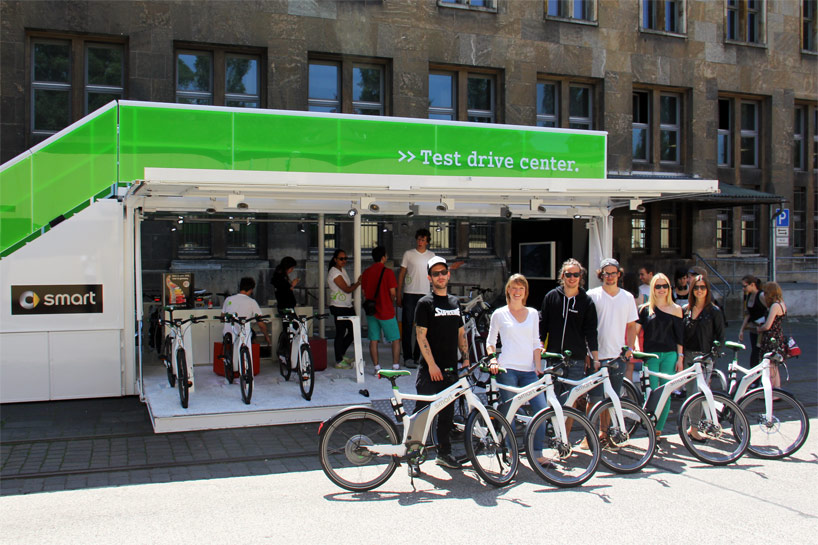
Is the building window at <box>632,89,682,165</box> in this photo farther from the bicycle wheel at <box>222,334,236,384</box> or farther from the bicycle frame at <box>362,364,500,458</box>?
the bicycle frame at <box>362,364,500,458</box>

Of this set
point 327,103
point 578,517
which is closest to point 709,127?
point 327,103

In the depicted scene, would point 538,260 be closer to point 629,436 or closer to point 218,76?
point 629,436

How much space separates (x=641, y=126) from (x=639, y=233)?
2968 mm

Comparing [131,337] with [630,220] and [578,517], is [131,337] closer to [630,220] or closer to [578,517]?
[578,517]

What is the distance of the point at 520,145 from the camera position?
10.5 meters

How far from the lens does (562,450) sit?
6.02m

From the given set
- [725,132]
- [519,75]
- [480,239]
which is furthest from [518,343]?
[725,132]

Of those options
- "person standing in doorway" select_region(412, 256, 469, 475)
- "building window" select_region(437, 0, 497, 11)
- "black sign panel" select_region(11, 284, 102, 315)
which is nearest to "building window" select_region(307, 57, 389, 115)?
"building window" select_region(437, 0, 497, 11)

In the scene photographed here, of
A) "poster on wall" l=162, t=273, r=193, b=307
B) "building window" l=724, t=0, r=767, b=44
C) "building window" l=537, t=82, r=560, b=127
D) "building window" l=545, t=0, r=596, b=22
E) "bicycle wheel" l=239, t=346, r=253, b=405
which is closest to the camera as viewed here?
"bicycle wheel" l=239, t=346, r=253, b=405

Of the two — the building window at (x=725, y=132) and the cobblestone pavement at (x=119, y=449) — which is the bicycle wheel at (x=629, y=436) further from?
the building window at (x=725, y=132)

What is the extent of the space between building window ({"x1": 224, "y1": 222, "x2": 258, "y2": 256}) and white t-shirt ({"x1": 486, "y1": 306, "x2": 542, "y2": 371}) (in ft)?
34.6

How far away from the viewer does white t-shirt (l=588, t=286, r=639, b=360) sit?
22.8 ft

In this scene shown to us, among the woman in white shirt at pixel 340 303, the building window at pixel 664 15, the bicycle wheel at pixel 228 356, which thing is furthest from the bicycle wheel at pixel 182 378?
the building window at pixel 664 15

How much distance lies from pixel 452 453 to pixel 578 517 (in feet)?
6.33
